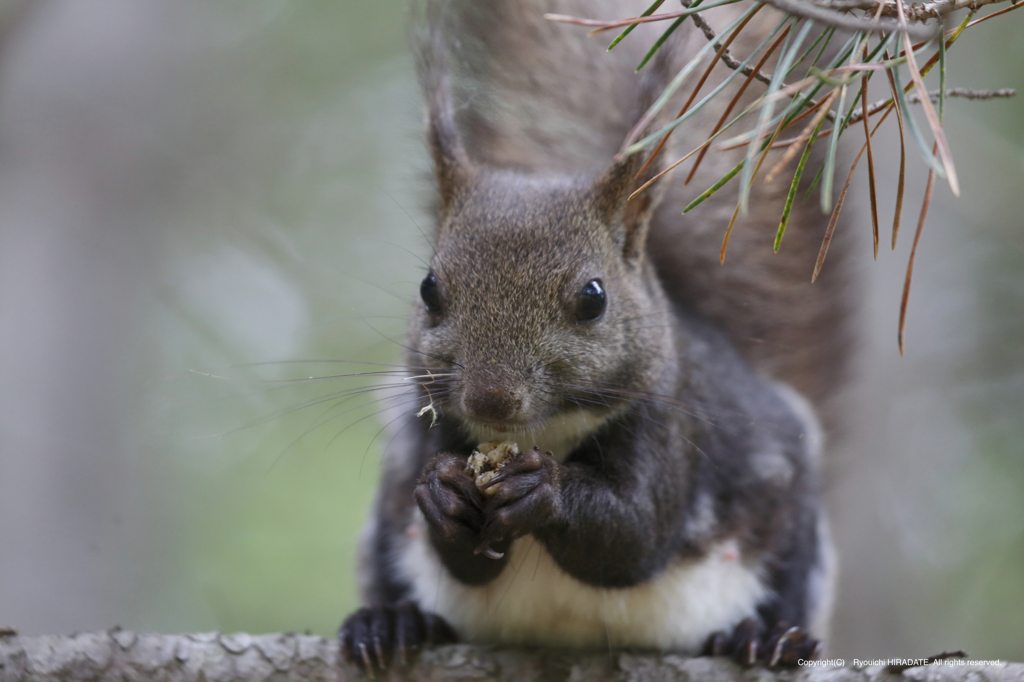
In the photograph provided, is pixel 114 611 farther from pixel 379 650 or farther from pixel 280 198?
pixel 280 198

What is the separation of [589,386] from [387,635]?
3.88 ft

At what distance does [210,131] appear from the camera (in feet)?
18.3

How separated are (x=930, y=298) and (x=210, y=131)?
4.41 m

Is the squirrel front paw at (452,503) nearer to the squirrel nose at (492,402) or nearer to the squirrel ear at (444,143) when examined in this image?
the squirrel nose at (492,402)

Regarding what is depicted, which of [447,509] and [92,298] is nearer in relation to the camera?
[447,509]

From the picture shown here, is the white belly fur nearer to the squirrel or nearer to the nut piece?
the squirrel

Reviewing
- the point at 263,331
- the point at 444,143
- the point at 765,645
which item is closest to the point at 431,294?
the point at 444,143

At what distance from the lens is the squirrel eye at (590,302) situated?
228cm

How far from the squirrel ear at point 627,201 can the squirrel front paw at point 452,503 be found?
842mm

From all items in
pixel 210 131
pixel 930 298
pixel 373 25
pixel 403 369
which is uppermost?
pixel 373 25

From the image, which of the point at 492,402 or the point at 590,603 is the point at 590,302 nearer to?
the point at 492,402

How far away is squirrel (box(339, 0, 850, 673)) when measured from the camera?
223 centimetres

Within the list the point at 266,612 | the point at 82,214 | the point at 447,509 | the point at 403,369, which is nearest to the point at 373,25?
the point at 82,214

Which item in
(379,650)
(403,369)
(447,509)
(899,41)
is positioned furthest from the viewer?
(379,650)
